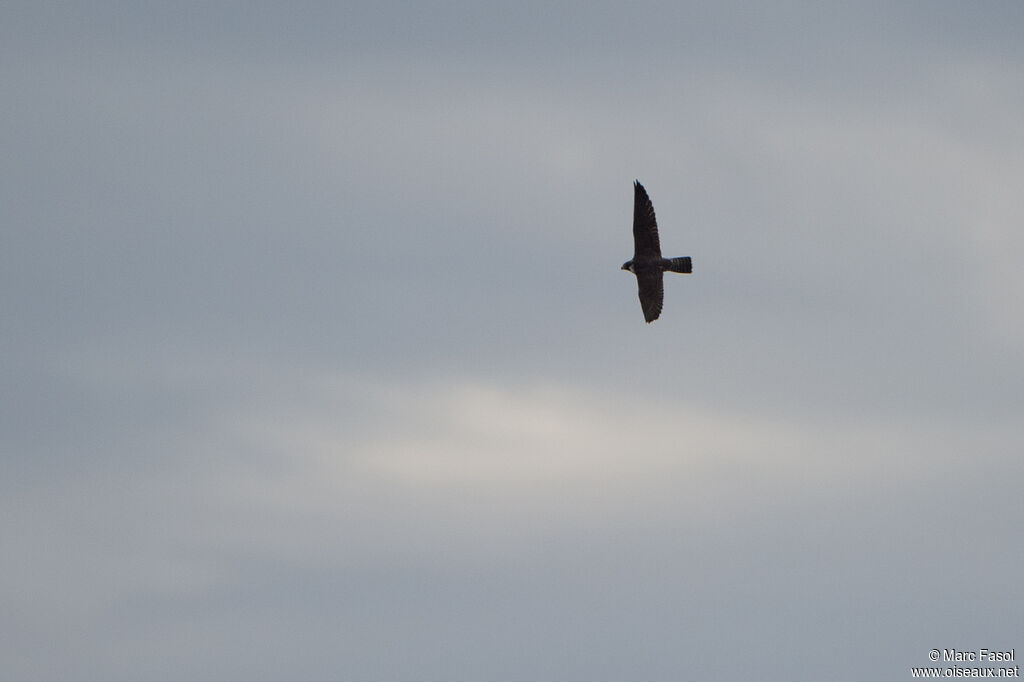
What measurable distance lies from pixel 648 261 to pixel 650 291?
1516 millimetres

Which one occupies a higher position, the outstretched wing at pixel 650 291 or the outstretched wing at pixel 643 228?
the outstretched wing at pixel 643 228

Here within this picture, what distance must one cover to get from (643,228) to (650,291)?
3225mm

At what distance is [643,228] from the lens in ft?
325

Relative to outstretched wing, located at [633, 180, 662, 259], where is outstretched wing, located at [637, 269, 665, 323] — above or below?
below

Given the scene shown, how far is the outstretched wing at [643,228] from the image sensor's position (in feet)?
323

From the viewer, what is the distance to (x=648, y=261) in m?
99.7

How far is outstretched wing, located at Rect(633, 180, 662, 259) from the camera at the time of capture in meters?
98.4

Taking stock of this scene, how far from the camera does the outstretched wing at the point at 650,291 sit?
100 m

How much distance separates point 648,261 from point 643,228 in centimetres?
171

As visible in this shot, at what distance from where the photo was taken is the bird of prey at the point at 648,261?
98.6m

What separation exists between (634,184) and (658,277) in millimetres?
4937

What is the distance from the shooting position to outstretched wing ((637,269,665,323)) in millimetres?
100062

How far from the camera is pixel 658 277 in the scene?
100m
